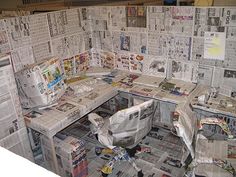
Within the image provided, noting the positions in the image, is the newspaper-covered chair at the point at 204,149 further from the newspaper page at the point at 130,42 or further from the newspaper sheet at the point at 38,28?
the newspaper sheet at the point at 38,28

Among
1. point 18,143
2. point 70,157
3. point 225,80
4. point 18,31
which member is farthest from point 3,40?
point 225,80

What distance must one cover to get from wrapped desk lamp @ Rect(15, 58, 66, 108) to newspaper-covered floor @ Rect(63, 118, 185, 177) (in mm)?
709

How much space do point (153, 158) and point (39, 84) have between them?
1216 mm

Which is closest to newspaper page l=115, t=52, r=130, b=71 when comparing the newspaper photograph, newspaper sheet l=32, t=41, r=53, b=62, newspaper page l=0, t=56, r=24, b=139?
the newspaper photograph

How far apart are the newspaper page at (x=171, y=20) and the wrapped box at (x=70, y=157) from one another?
1.28 metres

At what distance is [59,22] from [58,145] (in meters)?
1.17

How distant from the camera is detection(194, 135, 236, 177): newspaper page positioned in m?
1.50

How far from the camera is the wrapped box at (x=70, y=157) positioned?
192 centimetres

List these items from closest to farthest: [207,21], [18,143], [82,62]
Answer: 1. [18,143]
2. [207,21]
3. [82,62]

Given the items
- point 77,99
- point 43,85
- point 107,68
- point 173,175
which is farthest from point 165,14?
point 173,175

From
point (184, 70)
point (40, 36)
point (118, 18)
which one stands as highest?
point (118, 18)

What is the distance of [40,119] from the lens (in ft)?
6.17

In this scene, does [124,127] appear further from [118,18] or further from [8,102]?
[118,18]

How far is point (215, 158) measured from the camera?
1.59 m
